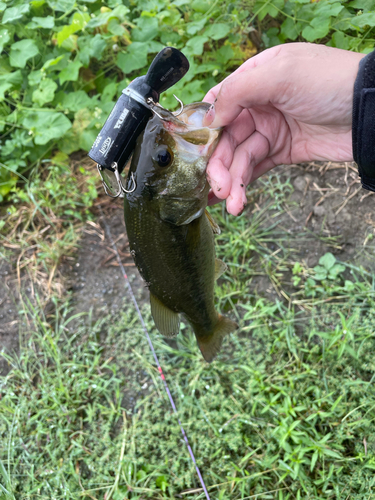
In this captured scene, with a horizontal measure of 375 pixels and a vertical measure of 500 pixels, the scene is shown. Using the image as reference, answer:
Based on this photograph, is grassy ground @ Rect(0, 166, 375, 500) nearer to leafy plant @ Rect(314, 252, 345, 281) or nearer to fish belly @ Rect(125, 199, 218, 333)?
leafy plant @ Rect(314, 252, 345, 281)

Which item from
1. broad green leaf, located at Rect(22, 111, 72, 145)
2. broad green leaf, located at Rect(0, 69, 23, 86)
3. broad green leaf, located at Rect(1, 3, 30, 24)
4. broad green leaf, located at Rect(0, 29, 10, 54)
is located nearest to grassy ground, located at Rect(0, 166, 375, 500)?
broad green leaf, located at Rect(22, 111, 72, 145)

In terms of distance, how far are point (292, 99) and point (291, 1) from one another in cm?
173

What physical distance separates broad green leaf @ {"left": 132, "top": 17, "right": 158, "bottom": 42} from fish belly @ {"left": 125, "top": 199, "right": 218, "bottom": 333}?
7.32ft

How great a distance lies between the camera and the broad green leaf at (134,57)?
321 cm

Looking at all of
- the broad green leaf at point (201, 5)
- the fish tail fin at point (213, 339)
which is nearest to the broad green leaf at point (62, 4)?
the broad green leaf at point (201, 5)

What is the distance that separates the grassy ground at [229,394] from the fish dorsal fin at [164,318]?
95cm

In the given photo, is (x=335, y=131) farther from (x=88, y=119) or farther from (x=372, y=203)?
(x=88, y=119)

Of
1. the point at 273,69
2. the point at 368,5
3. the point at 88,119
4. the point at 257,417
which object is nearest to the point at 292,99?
the point at 273,69

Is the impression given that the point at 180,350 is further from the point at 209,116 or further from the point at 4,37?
the point at 4,37

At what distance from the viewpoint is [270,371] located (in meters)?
2.72

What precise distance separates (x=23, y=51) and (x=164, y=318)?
323 cm

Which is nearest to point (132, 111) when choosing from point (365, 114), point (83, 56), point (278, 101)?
point (278, 101)

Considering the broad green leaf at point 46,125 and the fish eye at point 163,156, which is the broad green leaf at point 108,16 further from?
the fish eye at point 163,156

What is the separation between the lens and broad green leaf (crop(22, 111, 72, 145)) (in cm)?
353
